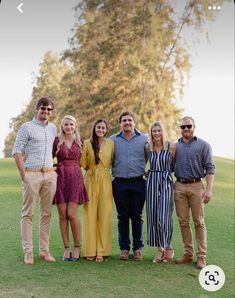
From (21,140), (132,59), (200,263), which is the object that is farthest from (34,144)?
(132,59)

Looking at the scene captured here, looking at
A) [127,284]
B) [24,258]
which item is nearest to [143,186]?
[127,284]

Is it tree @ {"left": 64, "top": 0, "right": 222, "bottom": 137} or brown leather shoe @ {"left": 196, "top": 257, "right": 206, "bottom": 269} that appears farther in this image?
tree @ {"left": 64, "top": 0, "right": 222, "bottom": 137}

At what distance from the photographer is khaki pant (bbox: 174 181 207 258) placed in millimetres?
6008

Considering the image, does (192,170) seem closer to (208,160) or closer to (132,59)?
(208,160)

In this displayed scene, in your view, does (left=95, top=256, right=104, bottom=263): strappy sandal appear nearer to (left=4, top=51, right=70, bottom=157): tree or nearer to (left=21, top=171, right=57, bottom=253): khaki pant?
(left=21, top=171, right=57, bottom=253): khaki pant

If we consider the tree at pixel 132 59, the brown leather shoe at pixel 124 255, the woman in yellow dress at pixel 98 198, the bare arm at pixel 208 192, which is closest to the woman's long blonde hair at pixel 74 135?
the woman in yellow dress at pixel 98 198

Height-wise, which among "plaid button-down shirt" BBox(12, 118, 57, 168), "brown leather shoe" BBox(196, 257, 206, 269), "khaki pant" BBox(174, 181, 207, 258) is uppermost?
"plaid button-down shirt" BBox(12, 118, 57, 168)

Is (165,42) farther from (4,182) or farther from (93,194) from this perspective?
(93,194)

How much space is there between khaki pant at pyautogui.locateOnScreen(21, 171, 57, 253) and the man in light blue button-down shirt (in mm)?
799

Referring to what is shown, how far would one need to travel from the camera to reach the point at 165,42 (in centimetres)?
2038

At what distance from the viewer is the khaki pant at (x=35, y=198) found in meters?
5.63

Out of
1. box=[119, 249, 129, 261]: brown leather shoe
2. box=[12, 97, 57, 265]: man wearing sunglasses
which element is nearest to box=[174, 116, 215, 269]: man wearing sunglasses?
box=[119, 249, 129, 261]: brown leather shoe

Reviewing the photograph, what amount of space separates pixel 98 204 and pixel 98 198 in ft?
0.24

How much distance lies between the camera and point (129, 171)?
19.5 feet
